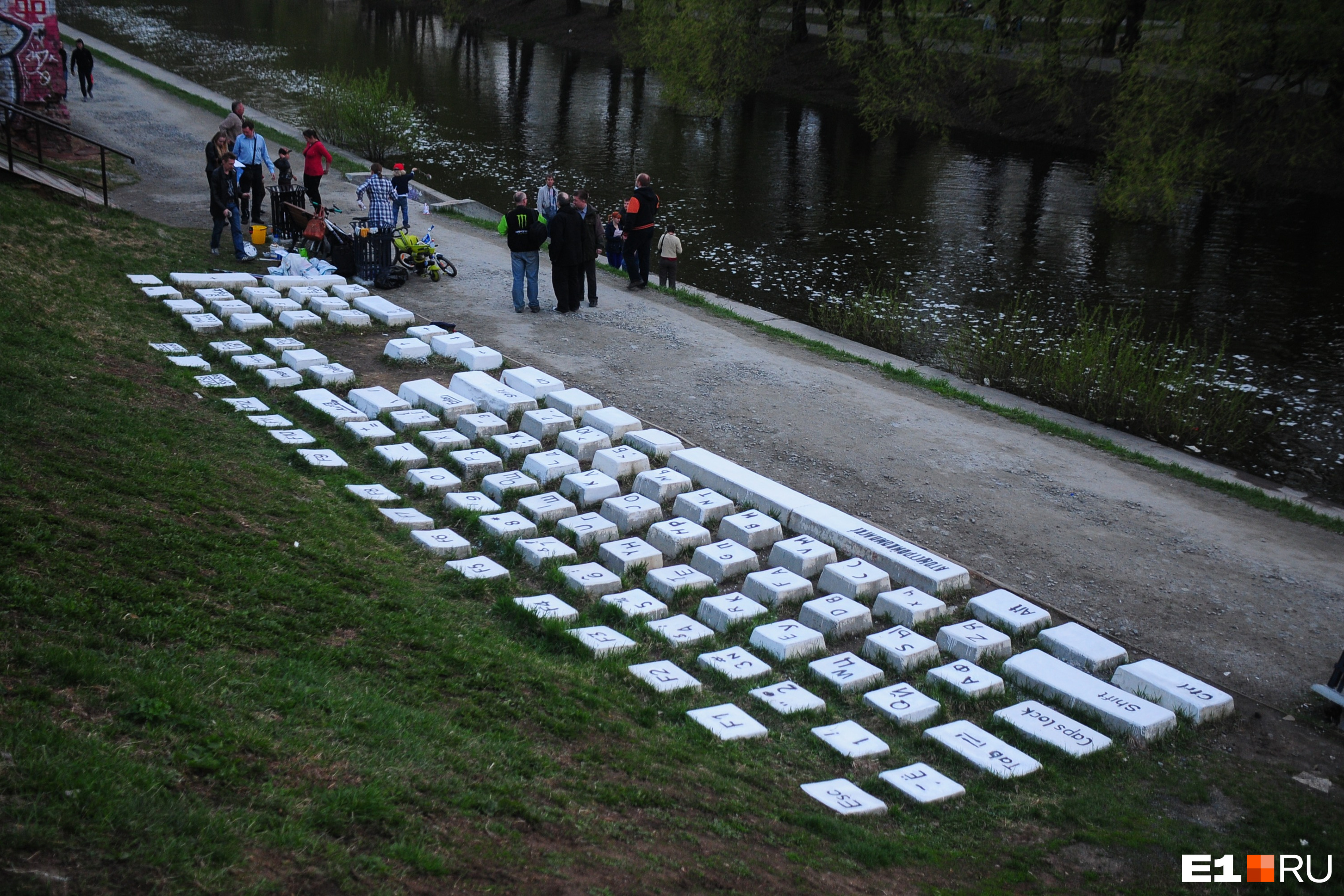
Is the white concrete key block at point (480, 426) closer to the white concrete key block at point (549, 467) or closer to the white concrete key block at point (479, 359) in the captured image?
the white concrete key block at point (549, 467)

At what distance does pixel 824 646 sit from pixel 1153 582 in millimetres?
3219

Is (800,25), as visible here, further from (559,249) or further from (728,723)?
(728,723)

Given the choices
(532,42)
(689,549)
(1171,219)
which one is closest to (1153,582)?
(689,549)

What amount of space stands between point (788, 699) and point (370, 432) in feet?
17.3

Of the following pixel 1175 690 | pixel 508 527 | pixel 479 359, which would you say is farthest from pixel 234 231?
pixel 1175 690

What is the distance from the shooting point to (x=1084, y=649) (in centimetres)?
793

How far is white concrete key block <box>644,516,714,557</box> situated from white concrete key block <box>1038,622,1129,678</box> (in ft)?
9.00

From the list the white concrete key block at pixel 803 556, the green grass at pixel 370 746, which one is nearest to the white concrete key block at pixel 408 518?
the green grass at pixel 370 746

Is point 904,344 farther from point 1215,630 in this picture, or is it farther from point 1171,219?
point 1171,219

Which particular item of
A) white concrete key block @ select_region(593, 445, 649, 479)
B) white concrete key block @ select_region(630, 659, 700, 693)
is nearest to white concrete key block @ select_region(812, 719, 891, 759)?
white concrete key block @ select_region(630, 659, 700, 693)

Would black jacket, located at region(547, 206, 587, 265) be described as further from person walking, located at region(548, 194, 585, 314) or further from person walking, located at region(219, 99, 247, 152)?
person walking, located at region(219, 99, 247, 152)

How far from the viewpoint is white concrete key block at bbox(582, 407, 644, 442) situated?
35.9 feet

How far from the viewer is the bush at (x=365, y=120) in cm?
2905

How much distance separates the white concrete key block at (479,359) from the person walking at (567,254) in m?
2.77
